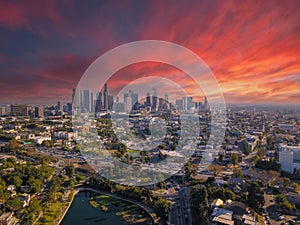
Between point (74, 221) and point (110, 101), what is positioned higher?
point (110, 101)

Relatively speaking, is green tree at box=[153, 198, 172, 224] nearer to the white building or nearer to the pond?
the pond

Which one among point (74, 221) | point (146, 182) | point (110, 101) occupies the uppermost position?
point (110, 101)

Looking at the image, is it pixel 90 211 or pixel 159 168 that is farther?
pixel 159 168

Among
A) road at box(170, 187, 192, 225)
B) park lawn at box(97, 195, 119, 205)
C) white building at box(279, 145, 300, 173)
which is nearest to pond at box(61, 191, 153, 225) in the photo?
park lawn at box(97, 195, 119, 205)

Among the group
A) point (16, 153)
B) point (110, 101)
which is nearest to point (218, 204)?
point (16, 153)

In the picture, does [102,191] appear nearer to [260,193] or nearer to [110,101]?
[260,193]

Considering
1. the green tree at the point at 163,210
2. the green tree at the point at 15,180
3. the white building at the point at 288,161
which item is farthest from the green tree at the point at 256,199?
the green tree at the point at 15,180

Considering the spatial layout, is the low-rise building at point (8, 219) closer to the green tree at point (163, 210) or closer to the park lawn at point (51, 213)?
the park lawn at point (51, 213)
